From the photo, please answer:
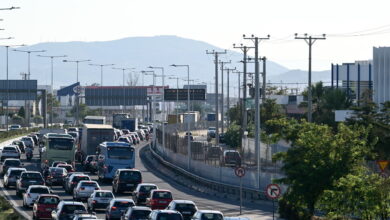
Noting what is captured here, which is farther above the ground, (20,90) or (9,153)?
(20,90)

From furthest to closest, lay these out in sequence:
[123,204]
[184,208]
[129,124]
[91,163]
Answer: [129,124] → [91,163] → [123,204] → [184,208]

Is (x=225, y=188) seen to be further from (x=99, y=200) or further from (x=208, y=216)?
(x=208, y=216)

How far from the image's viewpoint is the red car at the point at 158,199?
47.5 m

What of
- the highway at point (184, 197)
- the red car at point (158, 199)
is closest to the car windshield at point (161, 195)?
the red car at point (158, 199)

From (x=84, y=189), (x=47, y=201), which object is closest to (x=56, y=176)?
(x=84, y=189)

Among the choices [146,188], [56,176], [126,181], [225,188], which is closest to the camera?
[146,188]

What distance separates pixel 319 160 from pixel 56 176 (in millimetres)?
29168

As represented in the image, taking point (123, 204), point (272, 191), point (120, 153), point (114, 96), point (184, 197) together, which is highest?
point (114, 96)

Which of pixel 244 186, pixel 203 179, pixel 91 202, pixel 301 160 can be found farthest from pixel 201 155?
pixel 301 160

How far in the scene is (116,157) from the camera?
219ft

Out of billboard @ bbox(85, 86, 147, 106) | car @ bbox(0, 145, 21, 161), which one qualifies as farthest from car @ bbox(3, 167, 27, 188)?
billboard @ bbox(85, 86, 147, 106)

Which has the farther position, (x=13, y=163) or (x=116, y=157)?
(x=13, y=163)

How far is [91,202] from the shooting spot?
4859cm

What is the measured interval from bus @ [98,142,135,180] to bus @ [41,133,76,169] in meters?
7.38
